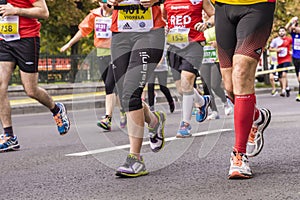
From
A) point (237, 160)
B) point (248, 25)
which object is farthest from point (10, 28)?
point (237, 160)

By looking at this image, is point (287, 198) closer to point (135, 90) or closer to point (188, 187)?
point (188, 187)

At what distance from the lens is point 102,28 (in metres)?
11.5

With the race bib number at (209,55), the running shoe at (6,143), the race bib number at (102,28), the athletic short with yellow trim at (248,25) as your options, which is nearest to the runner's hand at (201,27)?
the running shoe at (6,143)

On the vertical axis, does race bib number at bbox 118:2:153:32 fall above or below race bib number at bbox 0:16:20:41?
above

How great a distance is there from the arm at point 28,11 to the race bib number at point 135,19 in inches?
76.7

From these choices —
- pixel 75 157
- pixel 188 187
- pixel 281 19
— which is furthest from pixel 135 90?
pixel 281 19

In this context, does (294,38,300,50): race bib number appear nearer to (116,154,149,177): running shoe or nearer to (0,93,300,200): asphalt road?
(0,93,300,200): asphalt road

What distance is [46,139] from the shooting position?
10.1 meters

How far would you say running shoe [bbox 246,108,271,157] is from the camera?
6.36 meters

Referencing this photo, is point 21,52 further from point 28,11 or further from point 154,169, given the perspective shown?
point 154,169

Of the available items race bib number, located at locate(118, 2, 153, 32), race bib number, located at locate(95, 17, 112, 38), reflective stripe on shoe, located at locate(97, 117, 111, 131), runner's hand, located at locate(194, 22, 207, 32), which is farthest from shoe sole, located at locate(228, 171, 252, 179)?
race bib number, located at locate(95, 17, 112, 38)

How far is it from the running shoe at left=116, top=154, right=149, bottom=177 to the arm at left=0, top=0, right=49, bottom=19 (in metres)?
2.61

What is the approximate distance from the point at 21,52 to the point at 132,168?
2705 mm

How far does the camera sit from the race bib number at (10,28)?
26.9ft
